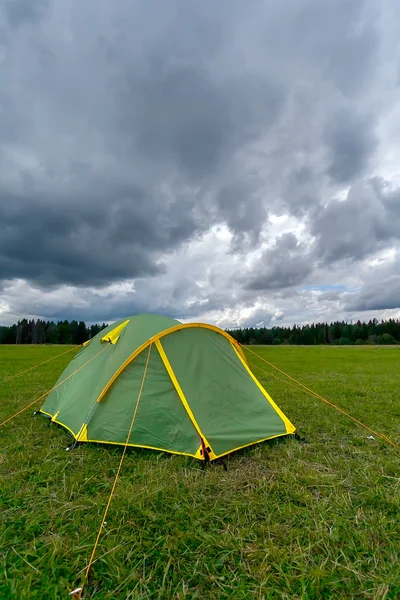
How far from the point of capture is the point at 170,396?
18.0 feet

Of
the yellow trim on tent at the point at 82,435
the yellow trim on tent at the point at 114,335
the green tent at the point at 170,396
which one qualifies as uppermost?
the yellow trim on tent at the point at 114,335

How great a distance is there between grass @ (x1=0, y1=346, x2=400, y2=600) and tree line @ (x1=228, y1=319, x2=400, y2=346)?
76.5m

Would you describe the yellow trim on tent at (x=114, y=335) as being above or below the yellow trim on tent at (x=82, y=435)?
above

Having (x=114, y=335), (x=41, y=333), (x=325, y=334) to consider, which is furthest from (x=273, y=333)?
(x=114, y=335)

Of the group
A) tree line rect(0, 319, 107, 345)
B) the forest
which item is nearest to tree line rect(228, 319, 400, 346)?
the forest

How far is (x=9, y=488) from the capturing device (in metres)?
4.23

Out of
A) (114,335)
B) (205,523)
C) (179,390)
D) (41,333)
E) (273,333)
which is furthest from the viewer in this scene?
(273,333)

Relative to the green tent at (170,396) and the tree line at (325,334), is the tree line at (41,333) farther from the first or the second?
the green tent at (170,396)

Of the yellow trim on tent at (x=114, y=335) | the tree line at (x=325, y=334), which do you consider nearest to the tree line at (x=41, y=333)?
the tree line at (x=325, y=334)

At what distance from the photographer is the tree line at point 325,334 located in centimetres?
8262

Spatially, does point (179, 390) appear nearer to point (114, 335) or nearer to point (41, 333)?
point (114, 335)

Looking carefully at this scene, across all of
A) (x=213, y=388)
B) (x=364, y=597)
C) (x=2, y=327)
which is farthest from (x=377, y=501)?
(x=2, y=327)

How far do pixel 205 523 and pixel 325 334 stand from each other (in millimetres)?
94361

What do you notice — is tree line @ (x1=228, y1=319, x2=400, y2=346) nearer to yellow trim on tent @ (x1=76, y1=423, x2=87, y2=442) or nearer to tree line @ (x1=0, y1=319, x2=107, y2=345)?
tree line @ (x1=0, y1=319, x2=107, y2=345)
